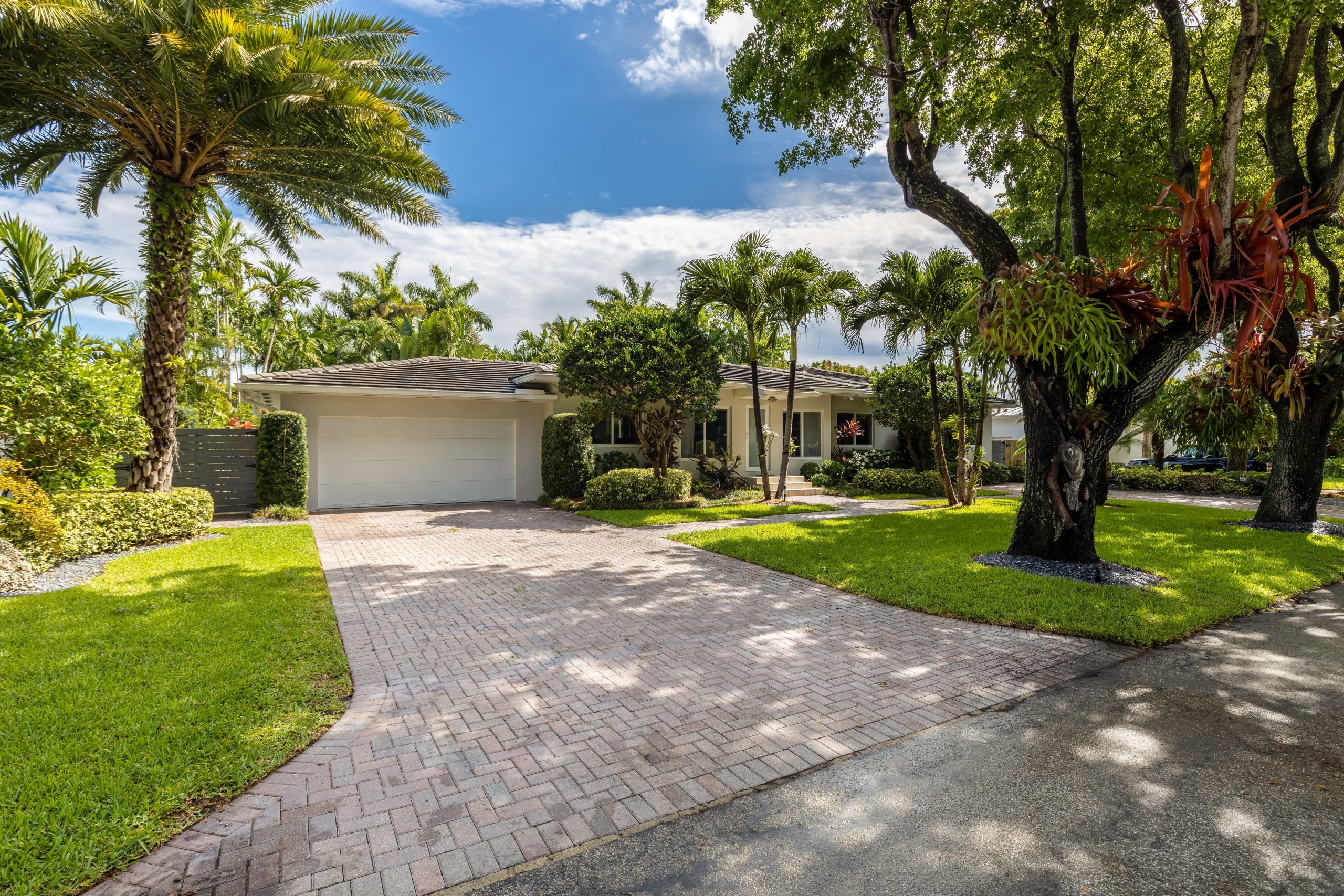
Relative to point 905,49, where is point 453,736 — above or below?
below

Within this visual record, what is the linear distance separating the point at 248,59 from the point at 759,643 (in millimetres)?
9835

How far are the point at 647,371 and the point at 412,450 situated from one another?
6.00 metres

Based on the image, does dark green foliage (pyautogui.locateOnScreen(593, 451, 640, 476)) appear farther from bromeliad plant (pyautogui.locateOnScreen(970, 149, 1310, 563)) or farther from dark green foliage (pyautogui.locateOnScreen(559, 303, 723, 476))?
bromeliad plant (pyautogui.locateOnScreen(970, 149, 1310, 563))

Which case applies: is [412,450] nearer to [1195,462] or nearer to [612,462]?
[612,462]

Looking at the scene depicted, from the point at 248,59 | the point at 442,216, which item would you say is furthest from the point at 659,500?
the point at 248,59

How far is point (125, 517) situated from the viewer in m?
8.75

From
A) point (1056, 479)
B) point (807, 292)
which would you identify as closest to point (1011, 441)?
point (807, 292)

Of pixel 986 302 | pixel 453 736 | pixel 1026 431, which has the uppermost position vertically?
pixel 986 302

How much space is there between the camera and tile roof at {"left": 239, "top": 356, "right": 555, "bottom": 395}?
529 inches

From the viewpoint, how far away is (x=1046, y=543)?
7824 mm

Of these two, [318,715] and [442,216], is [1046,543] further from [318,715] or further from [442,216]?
[442,216]

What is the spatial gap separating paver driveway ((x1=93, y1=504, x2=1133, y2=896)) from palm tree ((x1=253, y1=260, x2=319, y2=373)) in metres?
19.5

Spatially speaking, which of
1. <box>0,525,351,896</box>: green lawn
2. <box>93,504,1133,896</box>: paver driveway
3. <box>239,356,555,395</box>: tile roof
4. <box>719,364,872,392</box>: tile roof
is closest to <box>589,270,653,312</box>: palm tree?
<box>719,364,872,392</box>: tile roof

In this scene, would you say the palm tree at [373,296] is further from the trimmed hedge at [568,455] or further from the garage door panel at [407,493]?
the trimmed hedge at [568,455]
